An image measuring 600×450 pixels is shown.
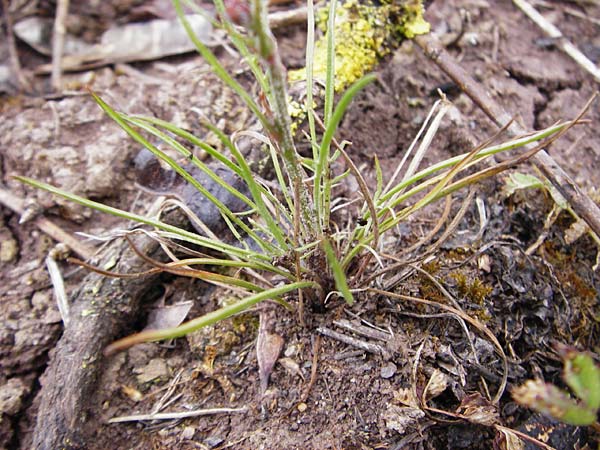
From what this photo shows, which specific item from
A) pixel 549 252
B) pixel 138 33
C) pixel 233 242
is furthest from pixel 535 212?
pixel 138 33

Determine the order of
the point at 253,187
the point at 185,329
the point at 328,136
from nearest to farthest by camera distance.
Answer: the point at 185,329 < the point at 328,136 < the point at 253,187

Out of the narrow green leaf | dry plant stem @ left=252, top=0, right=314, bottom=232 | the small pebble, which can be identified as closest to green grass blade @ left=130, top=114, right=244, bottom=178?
dry plant stem @ left=252, top=0, right=314, bottom=232

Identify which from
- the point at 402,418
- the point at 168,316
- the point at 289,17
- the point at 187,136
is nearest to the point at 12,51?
the point at 289,17

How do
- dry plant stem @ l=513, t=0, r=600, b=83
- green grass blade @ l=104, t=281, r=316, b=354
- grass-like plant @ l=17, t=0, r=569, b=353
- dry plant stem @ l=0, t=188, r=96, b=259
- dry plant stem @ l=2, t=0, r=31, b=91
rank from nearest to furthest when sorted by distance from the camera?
green grass blade @ l=104, t=281, r=316, b=354
grass-like plant @ l=17, t=0, r=569, b=353
dry plant stem @ l=0, t=188, r=96, b=259
dry plant stem @ l=513, t=0, r=600, b=83
dry plant stem @ l=2, t=0, r=31, b=91

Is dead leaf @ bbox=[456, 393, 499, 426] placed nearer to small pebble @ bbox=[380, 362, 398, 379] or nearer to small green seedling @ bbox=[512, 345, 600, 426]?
small pebble @ bbox=[380, 362, 398, 379]

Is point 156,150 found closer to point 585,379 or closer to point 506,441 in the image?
point 585,379
